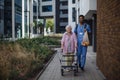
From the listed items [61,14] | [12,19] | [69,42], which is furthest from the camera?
[61,14]

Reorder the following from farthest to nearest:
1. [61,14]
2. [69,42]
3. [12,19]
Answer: [61,14] → [12,19] → [69,42]

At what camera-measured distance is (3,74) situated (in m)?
10.2

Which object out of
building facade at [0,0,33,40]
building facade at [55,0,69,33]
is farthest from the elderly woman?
building facade at [55,0,69,33]

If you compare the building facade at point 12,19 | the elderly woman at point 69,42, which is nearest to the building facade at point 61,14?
the building facade at point 12,19

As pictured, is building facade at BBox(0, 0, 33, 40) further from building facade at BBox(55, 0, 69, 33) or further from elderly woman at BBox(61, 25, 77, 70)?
building facade at BBox(55, 0, 69, 33)

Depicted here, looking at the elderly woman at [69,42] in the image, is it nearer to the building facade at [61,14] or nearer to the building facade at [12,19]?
the building facade at [12,19]

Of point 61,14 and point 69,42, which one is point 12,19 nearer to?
point 69,42

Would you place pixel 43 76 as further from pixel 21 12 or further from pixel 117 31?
pixel 21 12

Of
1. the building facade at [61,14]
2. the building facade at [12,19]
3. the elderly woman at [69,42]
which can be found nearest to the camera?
the elderly woman at [69,42]

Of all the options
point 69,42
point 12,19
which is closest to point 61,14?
point 12,19

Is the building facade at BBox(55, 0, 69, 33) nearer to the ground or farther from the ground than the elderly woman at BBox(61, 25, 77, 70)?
farther from the ground

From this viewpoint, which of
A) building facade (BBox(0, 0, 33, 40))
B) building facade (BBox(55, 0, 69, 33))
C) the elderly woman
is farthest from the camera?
building facade (BBox(55, 0, 69, 33))

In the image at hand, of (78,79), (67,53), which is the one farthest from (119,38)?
(67,53)

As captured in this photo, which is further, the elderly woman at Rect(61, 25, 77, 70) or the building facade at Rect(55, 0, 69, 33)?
the building facade at Rect(55, 0, 69, 33)
